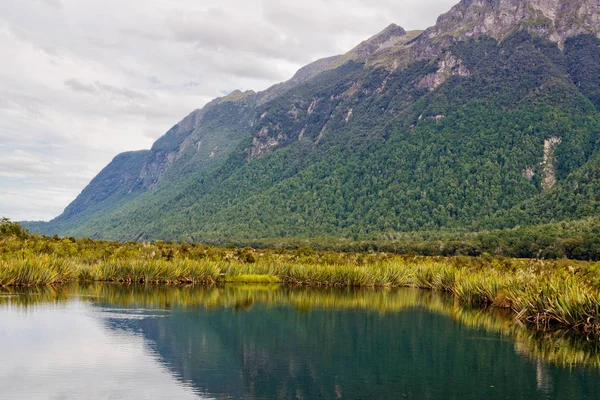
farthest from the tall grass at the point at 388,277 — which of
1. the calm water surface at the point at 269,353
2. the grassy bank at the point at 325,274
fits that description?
the calm water surface at the point at 269,353

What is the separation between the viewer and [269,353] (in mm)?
23391

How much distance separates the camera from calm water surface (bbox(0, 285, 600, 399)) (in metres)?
18.2

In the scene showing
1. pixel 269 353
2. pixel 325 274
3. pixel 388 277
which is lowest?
pixel 269 353

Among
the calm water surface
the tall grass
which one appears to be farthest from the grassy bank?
the calm water surface

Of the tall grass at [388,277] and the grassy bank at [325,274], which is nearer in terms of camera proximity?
the tall grass at [388,277]

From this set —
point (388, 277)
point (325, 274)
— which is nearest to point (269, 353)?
point (325, 274)

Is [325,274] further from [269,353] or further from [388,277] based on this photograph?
[269,353]

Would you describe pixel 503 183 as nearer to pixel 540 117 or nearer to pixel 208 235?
pixel 540 117

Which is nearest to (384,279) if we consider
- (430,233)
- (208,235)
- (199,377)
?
(199,377)

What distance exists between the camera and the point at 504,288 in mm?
40281

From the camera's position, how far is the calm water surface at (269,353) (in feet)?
59.7

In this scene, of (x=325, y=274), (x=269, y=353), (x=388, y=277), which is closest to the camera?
(x=269, y=353)

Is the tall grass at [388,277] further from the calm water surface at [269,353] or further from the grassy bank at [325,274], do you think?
the calm water surface at [269,353]

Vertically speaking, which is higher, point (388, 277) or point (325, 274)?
point (325, 274)
